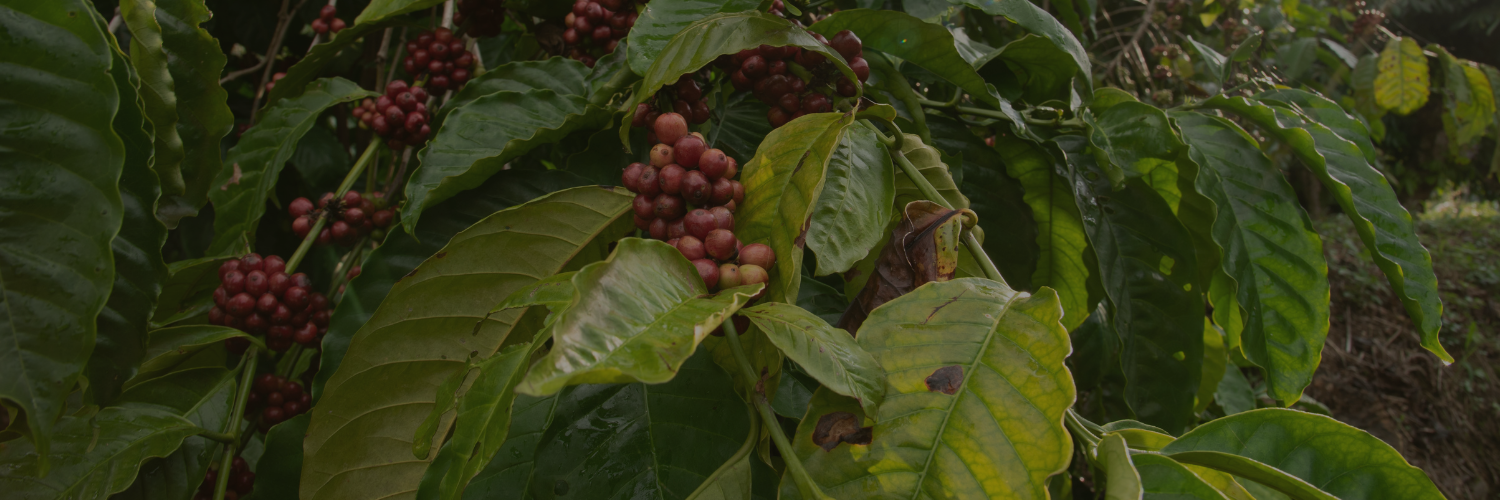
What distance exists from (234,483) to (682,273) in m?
0.73

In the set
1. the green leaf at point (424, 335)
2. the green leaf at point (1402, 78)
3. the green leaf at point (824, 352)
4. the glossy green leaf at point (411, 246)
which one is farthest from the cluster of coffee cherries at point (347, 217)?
the green leaf at point (1402, 78)

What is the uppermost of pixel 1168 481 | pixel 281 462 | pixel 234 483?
pixel 1168 481

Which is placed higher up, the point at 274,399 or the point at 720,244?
the point at 720,244

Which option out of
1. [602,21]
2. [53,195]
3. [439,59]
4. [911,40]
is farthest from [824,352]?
[439,59]

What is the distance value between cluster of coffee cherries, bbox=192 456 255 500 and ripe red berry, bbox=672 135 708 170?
2.20 ft

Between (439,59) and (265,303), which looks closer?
(265,303)

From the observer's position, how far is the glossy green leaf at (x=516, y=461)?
0.62 metres

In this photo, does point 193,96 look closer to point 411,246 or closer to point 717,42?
point 411,246

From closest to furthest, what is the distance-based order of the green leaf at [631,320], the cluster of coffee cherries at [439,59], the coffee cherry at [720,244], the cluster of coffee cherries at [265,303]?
the green leaf at [631,320], the coffee cherry at [720,244], the cluster of coffee cherries at [265,303], the cluster of coffee cherries at [439,59]

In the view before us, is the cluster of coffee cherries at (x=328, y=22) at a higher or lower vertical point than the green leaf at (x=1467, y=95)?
higher

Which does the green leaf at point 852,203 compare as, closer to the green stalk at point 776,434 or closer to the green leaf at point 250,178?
the green stalk at point 776,434

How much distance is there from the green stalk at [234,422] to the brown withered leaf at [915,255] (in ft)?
2.13

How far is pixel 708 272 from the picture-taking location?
1.75ft

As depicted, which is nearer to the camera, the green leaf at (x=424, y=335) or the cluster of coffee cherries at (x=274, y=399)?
the green leaf at (x=424, y=335)
